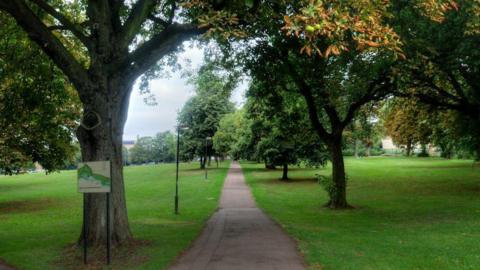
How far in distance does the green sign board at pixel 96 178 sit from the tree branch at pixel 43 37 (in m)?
2.25

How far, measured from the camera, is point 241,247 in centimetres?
1178

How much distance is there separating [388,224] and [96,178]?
10246 millimetres

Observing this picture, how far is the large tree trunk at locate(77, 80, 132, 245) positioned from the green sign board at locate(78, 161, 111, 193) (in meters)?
1.12

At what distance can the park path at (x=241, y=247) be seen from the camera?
9875 millimetres

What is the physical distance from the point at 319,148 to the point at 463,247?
25.9 metres

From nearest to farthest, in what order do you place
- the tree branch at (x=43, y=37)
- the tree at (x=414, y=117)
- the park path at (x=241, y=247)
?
the park path at (x=241, y=247) → the tree branch at (x=43, y=37) → the tree at (x=414, y=117)

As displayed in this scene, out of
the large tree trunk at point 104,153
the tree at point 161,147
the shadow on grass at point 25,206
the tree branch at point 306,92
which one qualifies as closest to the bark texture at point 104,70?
the large tree trunk at point 104,153

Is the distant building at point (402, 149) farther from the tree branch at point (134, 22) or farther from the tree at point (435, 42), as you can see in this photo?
the tree branch at point (134, 22)

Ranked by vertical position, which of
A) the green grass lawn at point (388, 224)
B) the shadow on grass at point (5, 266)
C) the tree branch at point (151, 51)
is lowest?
the shadow on grass at point (5, 266)

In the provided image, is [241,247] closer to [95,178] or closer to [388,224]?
[95,178]

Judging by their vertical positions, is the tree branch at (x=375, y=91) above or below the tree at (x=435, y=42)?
below

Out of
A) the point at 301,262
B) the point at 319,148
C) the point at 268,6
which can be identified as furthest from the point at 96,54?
the point at 319,148

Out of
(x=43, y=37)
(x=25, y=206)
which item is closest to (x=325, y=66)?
(x=43, y=37)

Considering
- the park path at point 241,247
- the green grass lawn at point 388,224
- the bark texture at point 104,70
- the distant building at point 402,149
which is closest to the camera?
the park path at point 241,247
